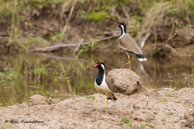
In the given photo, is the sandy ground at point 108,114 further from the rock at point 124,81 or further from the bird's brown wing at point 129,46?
the bird's brown wing at point 129,46

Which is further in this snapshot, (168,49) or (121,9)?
(121,9)

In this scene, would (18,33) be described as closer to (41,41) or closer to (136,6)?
(41,41)

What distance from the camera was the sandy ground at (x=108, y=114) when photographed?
5246 mm

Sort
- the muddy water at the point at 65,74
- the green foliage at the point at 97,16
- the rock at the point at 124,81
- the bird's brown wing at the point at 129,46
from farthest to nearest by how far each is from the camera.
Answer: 1. the green foliage at the point at 97,16
2. the muddy water at the point at 65,74
3. the bird's brown wing at the point at 129,46
4. the rock at the point at 124,81

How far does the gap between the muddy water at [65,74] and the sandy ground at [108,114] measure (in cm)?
170

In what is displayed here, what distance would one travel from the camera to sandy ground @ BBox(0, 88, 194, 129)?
5246 millimetres

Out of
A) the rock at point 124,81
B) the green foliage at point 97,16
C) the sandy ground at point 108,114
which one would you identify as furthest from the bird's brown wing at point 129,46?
the green foliage at point 97,16

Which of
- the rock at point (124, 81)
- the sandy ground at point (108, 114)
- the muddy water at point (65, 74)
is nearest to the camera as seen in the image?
the sandy ground at point (108, 114)

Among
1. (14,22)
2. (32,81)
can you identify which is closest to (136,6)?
(14,22)

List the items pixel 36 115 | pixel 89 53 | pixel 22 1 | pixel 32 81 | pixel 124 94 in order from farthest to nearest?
pixel 22 1 → pixel 89 53 → pixel 32 81 → pixel 124 94 → pixel 36 115

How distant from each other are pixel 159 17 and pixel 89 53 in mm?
3281

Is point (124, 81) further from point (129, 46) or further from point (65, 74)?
point (65, 74)

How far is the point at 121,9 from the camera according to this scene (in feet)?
53.1

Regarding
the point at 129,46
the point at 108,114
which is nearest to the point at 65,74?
the point at 129,46
